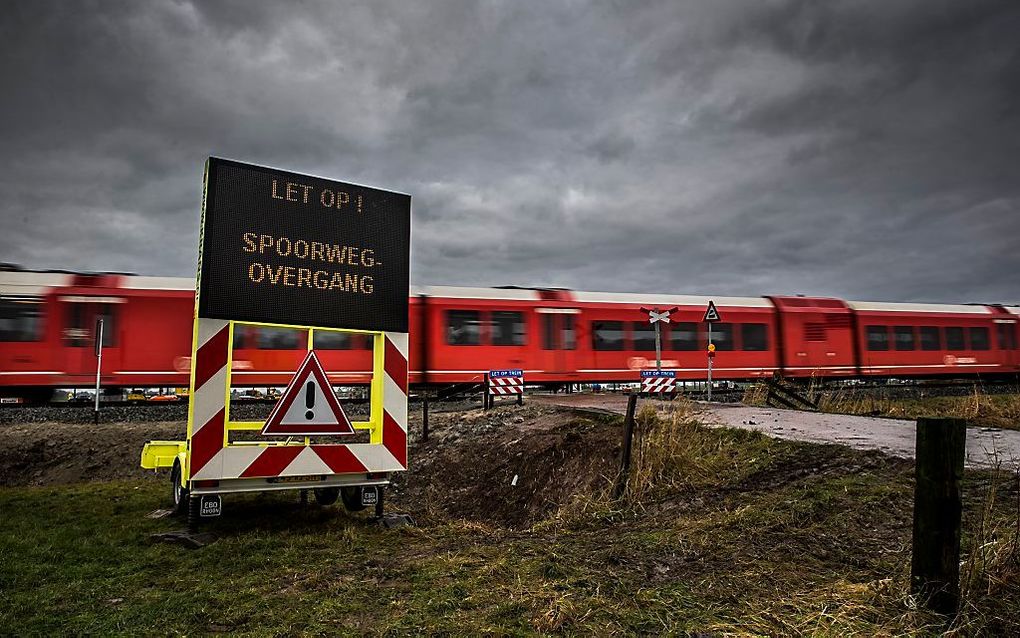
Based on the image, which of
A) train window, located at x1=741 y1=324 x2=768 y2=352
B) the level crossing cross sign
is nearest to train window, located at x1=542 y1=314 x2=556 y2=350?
train window, located at x1=741 y1=324 x2=768 y2=352

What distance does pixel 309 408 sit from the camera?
5887 millimetres

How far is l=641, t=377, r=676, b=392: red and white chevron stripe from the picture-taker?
11.2 m

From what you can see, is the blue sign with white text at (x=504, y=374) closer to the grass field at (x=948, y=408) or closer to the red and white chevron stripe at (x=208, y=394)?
the grass field at (x=948, y=408)

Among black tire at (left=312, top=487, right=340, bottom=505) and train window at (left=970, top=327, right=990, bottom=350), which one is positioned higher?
train window at (left=970, top=327, right=990, bottom=350)

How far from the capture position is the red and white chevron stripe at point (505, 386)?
1375 centimetres

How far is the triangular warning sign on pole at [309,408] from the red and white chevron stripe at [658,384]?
6.40 m

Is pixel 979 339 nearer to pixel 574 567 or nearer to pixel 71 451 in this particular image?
pixel 574 567

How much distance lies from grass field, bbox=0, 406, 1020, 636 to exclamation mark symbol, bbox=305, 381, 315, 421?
39.4 inches

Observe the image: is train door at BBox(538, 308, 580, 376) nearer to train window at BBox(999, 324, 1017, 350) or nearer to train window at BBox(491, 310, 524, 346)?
train window at BBox(491, 310, 524, 346)

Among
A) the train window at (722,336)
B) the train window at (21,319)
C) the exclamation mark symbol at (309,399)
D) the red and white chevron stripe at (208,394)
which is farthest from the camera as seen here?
the train window at (722,336)

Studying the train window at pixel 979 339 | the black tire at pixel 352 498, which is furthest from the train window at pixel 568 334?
the train window at pixel 979 339

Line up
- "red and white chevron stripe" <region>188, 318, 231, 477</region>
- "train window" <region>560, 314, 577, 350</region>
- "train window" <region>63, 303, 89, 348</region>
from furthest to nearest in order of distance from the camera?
"train window" <region>560, 314, 577, 350</region>
"train window" <region>63, 303, 89, 348</region>
"red and white chevron stripe" <region>188, 318, 231, 477</region>

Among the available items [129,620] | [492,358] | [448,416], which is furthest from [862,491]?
[492,358]

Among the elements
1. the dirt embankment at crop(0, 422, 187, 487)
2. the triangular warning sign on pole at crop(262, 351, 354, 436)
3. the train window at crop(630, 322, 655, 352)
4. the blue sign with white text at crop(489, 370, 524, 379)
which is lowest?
the dirt embankment at crop(0, 422, 187, 487)
